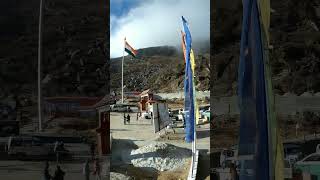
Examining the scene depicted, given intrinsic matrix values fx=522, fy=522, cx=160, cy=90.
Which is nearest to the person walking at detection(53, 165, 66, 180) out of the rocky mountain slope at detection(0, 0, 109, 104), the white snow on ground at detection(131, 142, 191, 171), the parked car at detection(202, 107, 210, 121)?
the rocky mountain slope at detection(0, 0, 109, 104)

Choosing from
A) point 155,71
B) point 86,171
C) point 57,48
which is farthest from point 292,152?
point 155,71

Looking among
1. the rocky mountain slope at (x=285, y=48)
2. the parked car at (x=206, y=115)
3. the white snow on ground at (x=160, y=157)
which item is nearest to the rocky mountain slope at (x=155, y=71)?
the parked car at (x=206, y=115)

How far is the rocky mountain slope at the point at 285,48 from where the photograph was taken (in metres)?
5.44

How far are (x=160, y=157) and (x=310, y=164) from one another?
6460mm

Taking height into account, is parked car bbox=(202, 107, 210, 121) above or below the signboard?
below

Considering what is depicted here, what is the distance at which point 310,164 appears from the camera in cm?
538

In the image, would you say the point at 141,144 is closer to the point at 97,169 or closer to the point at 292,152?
the point at 97,169

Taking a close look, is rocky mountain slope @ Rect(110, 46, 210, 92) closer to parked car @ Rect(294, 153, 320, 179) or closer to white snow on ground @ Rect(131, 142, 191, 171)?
white snow on ground @ Rect(131, 142, 191, 171)

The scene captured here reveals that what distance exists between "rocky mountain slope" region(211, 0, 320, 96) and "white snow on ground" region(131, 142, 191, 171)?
19.4 ft

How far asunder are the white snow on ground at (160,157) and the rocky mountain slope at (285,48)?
5.91 m

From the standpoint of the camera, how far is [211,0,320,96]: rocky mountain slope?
544cm

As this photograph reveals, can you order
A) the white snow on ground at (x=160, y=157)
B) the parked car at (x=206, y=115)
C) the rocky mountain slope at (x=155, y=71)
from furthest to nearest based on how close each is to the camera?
the rocky mountain slope at (x=155, y=71), the parked car at (x=206, y=115), the white snow on ground at (x=160, y=157)

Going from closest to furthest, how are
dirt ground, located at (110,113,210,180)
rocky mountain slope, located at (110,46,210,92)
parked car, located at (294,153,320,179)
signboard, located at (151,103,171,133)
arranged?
parked car, located at (294,153,320,179), dirt ground, located at (110,113,210,180), signboard, located at (151,103,171,133), rocky mountain slope, located at (110,46,210,92)

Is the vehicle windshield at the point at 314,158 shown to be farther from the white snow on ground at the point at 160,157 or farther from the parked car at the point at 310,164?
the white snow on ground at the point at 160,157
